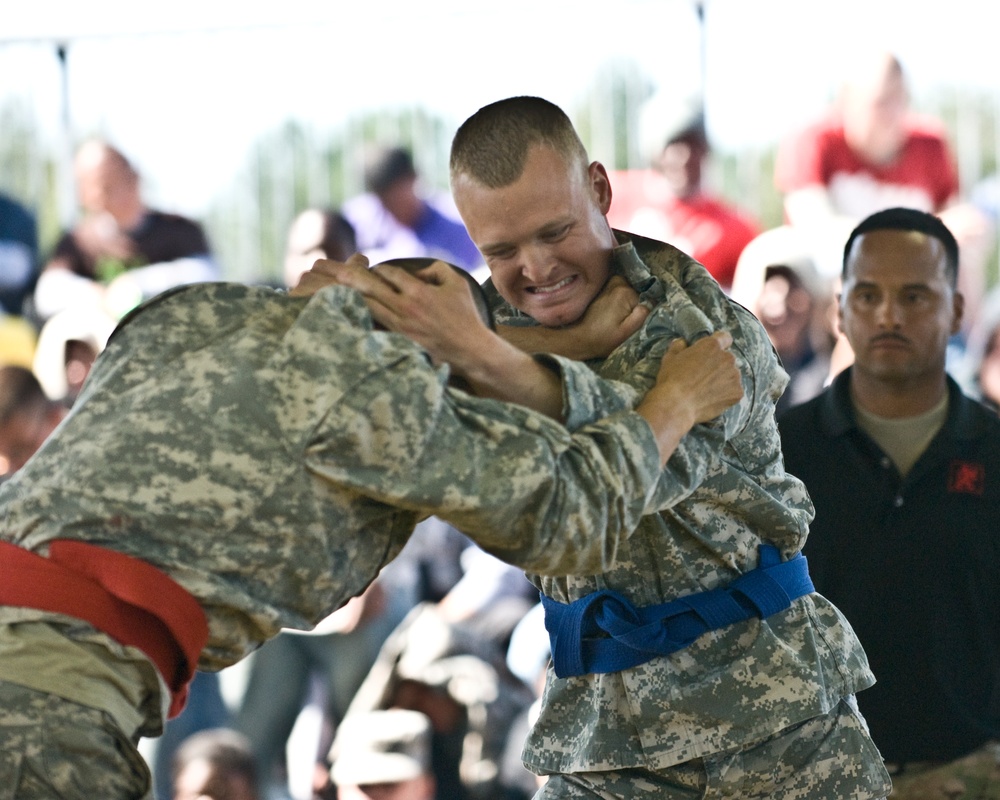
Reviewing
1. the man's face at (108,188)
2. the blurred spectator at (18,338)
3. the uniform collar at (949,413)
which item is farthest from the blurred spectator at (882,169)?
the blurred spectator at (18,338)

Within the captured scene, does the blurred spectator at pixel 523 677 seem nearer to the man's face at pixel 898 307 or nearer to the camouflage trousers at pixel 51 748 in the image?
the man's face at pixel 898 307

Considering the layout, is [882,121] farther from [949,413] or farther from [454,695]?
[454,695]

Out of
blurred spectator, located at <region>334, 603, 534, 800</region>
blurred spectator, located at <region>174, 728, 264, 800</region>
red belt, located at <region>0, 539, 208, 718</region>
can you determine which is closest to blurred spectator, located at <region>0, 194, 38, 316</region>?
blurred spectator, located at <region>174, 728, 264, 800</region>

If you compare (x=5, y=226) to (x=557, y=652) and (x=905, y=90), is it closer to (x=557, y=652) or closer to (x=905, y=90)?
(x=905, y=90)

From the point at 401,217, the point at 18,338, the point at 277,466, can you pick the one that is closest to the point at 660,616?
the point at 277,466

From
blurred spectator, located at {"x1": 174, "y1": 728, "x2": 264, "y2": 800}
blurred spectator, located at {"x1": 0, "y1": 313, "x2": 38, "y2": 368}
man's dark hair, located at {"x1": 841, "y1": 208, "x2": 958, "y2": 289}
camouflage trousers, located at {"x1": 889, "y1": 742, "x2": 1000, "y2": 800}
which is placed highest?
man's dark hair, located at {"x1": 841, "y1": 208, "x2": 958, "y2": 289}

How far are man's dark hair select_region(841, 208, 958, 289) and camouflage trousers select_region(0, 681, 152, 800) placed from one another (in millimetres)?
2798

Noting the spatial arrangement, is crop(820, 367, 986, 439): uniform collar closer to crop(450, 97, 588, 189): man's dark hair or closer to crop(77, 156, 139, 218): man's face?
crop(450, 97, 588, 189): man's dark hair

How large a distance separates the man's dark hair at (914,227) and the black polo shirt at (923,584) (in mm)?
535

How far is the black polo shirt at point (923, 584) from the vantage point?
3.53m

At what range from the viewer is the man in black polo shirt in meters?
3.53

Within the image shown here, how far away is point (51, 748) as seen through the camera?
5.54ft

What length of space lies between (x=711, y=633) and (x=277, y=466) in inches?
37.5

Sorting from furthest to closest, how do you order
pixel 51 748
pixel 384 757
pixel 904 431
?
pixel 384 757
pixel 904 431
pixel 51 748
